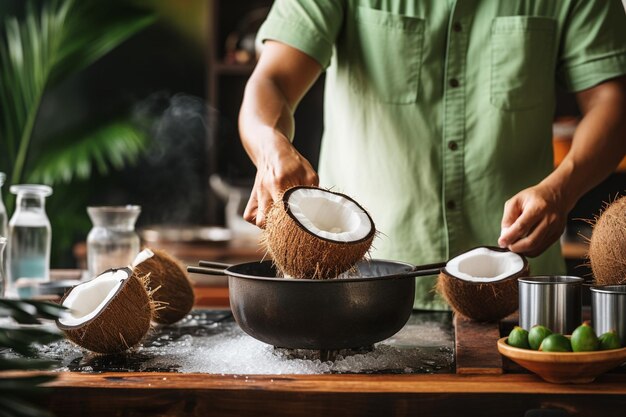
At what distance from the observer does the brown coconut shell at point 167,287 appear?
1.56 meters

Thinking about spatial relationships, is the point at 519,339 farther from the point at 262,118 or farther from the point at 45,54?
the point at 45,54

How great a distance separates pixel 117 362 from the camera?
4.21 feet

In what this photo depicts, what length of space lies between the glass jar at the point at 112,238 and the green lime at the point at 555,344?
1.03 meters

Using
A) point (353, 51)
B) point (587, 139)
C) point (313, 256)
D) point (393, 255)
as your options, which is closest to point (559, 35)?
point (587, 139)

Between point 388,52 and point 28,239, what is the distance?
0.93 metres

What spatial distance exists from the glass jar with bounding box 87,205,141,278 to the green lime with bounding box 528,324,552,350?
1.00m

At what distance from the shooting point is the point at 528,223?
4.84 ft

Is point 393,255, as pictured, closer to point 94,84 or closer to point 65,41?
point 65,41

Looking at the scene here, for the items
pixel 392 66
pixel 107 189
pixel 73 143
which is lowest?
pixel 107 189

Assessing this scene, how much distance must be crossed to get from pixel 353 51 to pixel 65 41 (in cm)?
220

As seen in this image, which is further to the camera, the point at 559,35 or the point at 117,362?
the point at 559,35

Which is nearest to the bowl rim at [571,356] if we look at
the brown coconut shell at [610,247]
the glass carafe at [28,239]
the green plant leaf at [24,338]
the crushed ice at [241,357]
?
the crushed ice at [241,357]

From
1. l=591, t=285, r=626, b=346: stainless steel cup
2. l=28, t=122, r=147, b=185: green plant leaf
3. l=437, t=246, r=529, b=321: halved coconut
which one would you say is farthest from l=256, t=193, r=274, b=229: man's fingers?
l=28, t=122, r=147, b=185: green plant leaf

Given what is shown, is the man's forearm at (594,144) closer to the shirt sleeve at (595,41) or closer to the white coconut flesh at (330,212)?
the shirt sleeve at (595,41)
